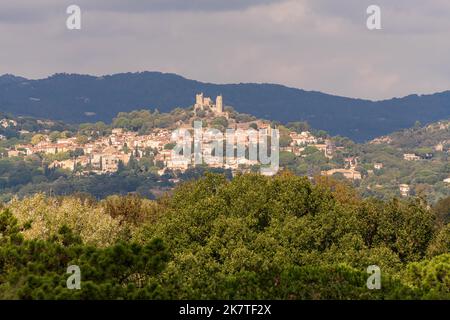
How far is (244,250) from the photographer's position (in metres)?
29.6

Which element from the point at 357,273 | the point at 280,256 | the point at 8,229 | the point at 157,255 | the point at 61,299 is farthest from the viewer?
the point at 280,256

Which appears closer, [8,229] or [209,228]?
[8,229]

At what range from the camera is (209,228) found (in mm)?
32531

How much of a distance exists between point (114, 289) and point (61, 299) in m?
1.10

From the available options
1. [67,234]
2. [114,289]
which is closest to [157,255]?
[114,289]

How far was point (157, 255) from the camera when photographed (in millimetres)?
18984

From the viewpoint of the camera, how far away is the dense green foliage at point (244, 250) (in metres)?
18.7

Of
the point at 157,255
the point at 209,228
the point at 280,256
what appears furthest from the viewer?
the point at 209,228

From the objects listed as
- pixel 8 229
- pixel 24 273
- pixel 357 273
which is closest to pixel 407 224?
pixel 357 273

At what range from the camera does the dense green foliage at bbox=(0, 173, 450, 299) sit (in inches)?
736
